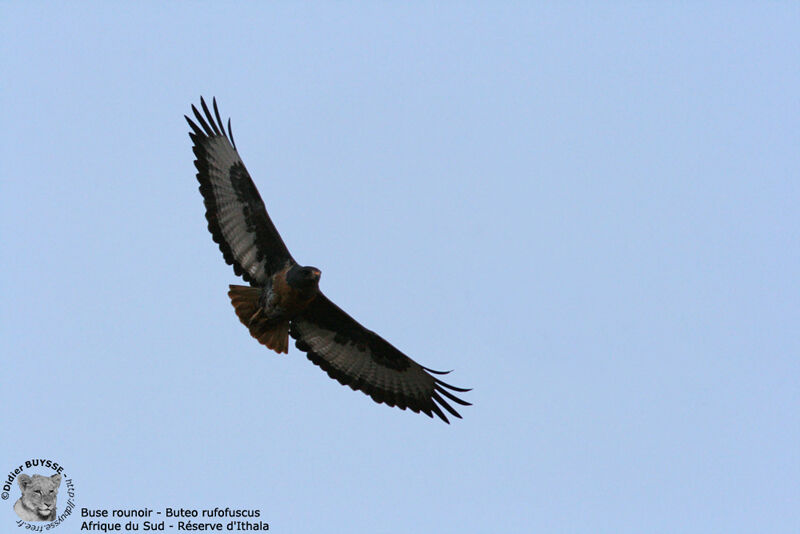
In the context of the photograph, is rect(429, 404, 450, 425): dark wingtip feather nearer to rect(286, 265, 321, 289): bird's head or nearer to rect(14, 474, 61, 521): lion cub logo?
rect(286, 265, 321, 289): bird's head

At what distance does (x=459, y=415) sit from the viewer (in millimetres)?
19781

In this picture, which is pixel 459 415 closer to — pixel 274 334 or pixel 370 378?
pixel 370 378

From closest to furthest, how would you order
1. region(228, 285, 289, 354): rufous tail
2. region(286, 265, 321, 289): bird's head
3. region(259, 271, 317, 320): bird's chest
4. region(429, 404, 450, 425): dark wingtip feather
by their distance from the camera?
region(286, 265, 321, 289): bird's head → region(259, 271, 317, 320): bird's chest → region(228, 285, 289, 354): rufous tail → region(429, 404, 450, 425): dark wingtip feather

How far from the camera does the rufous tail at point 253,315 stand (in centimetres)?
1872

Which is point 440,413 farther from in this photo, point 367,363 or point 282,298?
point 282,298

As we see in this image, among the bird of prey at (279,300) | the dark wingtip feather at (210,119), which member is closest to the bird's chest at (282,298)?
the bird of prey at (279,300)

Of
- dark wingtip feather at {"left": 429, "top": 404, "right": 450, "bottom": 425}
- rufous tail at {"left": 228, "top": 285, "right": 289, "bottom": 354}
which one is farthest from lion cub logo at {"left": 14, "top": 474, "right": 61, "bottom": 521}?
dark wingtip feather at {"left": 429, "top": 404, "right": 450, "bottom": 425}

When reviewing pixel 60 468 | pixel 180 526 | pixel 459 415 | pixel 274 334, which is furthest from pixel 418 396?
pixel 60 468

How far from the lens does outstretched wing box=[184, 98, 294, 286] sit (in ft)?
62.2

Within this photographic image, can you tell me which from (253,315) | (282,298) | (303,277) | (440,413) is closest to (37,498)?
(253,315)

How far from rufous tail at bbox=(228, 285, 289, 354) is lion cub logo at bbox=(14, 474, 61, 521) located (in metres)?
3.33

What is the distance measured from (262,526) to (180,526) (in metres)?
1.15

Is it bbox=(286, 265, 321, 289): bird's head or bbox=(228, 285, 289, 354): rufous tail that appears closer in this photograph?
bbox=(286, 265, 321, 289): bird's head

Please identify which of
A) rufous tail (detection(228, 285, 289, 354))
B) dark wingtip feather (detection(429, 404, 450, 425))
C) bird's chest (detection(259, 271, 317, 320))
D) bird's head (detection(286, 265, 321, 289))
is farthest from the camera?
dark wingtip feather (detection(429, 404, 450, 425))
